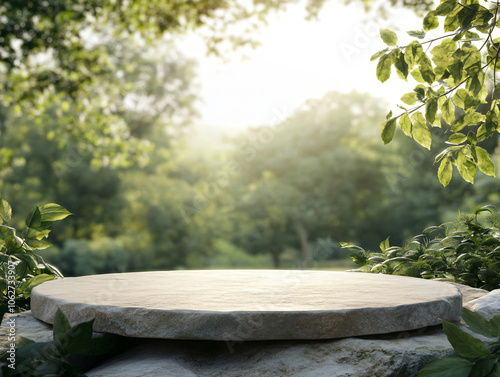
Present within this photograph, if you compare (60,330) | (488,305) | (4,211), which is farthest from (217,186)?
(60,330)

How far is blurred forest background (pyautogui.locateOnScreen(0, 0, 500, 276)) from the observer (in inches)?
791

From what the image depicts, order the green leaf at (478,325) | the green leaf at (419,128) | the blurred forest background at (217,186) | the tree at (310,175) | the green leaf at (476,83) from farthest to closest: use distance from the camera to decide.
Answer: the tree at (310,175)
the blurred forest background at (217,186)
the green leaf at (419,128)
the green leaf at (476,83)
the green leaf at (478,325)

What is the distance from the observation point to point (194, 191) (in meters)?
22.2

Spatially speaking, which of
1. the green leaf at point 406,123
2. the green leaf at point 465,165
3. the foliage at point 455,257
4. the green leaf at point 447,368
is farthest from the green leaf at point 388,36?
the foliage at point 455,257

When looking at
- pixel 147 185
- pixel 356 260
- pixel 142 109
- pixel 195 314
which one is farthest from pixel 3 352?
pixel 142 109

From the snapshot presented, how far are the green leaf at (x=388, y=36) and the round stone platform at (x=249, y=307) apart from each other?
33.9 inches

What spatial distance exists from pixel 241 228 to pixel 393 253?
68.7 ft

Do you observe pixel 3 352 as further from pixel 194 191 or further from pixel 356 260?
pixel 194 191

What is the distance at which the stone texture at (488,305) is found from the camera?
5.93 ft

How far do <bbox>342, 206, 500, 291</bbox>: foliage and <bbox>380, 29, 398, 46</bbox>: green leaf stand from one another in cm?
144

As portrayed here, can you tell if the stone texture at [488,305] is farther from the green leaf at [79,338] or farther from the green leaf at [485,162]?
the green leaf at [79,338]

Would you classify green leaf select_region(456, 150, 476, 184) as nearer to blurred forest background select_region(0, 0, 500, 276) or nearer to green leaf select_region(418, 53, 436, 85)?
green leaf select_region(418, 53, 436, 85)

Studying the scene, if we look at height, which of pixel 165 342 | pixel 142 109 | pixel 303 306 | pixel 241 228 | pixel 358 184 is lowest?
pixel 241 228

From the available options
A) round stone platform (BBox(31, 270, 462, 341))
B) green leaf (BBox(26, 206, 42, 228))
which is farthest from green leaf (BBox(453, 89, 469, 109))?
green leaf (BBox(26, 206, 42, 228))
